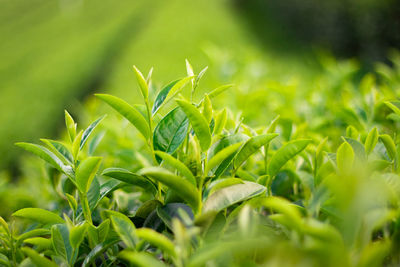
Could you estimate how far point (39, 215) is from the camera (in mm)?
735

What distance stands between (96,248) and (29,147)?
258 mm

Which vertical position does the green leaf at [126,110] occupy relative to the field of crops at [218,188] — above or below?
above

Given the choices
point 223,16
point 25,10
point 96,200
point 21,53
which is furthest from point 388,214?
point 25,10

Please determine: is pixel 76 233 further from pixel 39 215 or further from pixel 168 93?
pixel 168 93

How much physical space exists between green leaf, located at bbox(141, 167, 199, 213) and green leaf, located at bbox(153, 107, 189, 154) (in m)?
0.13

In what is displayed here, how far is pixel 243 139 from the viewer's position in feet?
2.37

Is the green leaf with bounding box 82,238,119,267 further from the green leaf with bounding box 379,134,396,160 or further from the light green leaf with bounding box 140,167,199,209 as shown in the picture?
the green leaf with bounding box 379,134,396,160

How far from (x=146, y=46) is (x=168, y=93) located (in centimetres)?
778

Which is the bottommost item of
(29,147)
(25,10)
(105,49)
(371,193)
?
(371,193)

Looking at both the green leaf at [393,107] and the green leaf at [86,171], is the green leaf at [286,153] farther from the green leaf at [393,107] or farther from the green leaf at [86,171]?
the green leaf at [86,171]

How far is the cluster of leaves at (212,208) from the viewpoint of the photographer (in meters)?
0.48

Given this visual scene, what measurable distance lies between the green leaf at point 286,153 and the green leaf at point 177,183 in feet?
0.68

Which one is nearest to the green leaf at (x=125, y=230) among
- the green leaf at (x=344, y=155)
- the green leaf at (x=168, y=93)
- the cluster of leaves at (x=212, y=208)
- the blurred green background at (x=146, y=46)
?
the cluster of leaves at (x=212, y=208)

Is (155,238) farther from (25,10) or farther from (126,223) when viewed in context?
(25,10)
